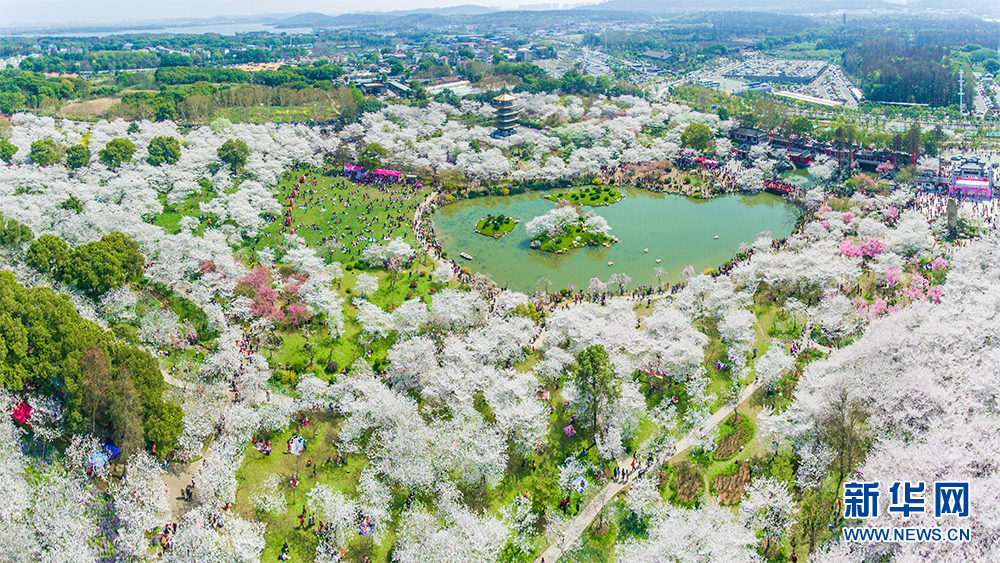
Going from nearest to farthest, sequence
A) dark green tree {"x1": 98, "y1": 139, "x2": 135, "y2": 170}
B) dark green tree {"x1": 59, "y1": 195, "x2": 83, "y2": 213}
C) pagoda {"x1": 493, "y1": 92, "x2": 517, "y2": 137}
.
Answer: dark green tree {"x1": 59, "y1": 195, "x2": 83, "y2": 213} < dark green tree {"x1": 98, "y1": 139, "x2": 135, "y2": 170} < pagoda {"x1": 493, "y1": 92, "x2": 517, "y2": 137}

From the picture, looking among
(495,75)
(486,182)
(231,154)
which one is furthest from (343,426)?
(495,75)

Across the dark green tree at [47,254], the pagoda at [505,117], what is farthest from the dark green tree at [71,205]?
the pagoda at [505,117]

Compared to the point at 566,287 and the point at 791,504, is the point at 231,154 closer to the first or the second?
the point at 566,287

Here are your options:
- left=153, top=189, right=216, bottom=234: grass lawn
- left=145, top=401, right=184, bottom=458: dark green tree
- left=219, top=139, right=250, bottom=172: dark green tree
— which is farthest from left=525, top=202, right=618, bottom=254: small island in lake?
left=219, top=139, right=250, bottom=172: dark green tree

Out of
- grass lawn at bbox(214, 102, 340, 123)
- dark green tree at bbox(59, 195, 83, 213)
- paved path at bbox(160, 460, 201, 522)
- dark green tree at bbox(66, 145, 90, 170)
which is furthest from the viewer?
grass lawn at bbox(214, 102, 340, 123)

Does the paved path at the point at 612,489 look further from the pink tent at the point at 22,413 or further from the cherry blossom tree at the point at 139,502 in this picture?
the pink tent at the point at 22,413

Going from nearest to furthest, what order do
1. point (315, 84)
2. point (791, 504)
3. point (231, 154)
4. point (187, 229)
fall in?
point (791, 504), point (187, 229), point (231, 154), point (315, 84)

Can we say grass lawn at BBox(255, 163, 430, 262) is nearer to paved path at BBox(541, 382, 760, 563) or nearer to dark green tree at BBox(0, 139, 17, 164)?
dark green tree at BBox(0, 139, 17, 164)
